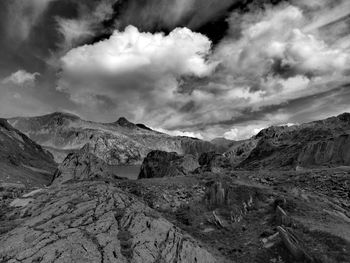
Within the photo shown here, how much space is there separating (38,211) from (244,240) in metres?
17.3

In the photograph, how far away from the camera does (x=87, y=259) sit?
1942 centimetres

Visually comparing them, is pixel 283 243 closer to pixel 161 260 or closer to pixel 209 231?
pixel 209 231

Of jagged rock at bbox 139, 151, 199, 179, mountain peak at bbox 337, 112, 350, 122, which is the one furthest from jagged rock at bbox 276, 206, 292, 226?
mountain peak at bbox 337, 112, 350, 122

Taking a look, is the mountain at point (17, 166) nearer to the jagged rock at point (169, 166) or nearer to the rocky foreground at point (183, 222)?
the jagged rock at point (169, 166)

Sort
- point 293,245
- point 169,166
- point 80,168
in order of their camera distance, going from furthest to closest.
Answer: point 169,166 < point 80,168 < point 293,245

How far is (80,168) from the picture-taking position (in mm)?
67438

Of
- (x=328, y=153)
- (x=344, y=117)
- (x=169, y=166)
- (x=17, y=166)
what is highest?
(x=344, y=117)

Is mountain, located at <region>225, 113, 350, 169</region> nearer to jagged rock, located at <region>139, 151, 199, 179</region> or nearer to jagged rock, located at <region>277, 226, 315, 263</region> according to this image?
jagged rock, located at <region>139, 151, 199, 179</region>

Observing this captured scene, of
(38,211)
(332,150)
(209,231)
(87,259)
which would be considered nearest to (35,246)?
(87,259)

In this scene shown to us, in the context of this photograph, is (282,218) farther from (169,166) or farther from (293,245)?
(169,166)

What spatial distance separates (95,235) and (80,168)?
1875 inches

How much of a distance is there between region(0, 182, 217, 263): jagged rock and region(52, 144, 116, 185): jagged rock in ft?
119

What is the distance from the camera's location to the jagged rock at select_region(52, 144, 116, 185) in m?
64.4

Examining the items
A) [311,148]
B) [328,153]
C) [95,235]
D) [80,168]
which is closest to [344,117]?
[311,148]
